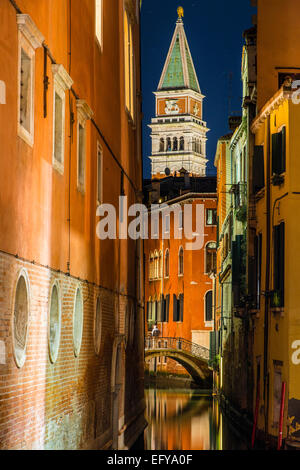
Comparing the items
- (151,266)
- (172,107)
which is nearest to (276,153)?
(151,266)

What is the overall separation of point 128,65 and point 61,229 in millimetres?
14291

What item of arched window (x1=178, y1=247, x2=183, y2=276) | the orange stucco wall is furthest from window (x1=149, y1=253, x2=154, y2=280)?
arched window (x1=178, y1=247, x2=183, y2=276)

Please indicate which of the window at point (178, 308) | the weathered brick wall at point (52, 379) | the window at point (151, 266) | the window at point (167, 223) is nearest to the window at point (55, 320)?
the weathered brick wall at point (52, 379)

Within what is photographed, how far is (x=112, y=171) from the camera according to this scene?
2239 centimetres

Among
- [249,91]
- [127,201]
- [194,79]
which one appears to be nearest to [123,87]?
[127,201]

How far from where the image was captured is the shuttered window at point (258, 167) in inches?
992

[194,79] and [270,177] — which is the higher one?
[194,79]

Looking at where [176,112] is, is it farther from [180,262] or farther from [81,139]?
[81,139]

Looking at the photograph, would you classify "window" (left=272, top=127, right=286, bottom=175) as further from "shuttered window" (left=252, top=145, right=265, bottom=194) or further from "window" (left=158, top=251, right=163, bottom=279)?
"window" (left=158, top=251, right=163, bottom=279)

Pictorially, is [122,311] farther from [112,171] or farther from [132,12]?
[132,12]

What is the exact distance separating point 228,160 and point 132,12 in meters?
13.5

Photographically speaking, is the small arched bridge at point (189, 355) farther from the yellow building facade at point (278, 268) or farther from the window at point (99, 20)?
the window at point (99, 20)

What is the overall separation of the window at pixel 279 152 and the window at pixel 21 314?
1172 cm

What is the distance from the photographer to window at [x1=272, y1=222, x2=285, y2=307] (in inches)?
865
